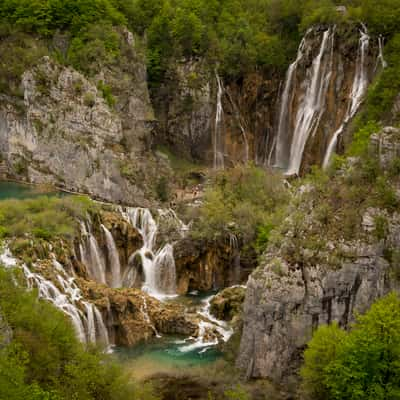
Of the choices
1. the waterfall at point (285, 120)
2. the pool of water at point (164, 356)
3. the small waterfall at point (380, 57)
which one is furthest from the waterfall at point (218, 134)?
the pool of water at point (164, 356)

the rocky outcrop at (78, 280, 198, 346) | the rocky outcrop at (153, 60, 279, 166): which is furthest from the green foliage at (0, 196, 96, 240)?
the rocky outcrop at (153, 60, 279, 166)

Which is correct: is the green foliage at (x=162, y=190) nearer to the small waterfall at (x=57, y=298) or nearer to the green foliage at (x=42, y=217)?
the green foliage at (x=42, y=217)

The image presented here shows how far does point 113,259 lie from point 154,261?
230cm

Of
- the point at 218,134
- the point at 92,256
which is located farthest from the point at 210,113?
the point at 92,256

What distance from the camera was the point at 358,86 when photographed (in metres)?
43.0

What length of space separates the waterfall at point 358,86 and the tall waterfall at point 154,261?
1474 centimetres

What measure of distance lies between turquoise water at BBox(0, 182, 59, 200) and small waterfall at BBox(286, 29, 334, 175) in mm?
18211

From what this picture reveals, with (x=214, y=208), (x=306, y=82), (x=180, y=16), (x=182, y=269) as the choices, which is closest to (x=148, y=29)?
(x=180, y=16)

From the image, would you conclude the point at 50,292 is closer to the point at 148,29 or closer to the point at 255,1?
the point at 148,29

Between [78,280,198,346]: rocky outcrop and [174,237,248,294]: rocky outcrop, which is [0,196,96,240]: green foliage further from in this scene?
[174,237,248,294]: rocky outcrop

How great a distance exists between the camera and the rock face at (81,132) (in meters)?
42.9

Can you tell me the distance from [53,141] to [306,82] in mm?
19902

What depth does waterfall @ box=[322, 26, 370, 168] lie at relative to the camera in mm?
42531

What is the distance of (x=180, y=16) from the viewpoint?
49562 mm
